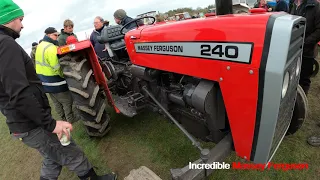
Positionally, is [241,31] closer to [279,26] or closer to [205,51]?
[279,26]

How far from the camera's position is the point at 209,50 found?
1.51m

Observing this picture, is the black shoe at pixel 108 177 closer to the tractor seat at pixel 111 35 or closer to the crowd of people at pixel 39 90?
the crowd of people at pixel 39 90

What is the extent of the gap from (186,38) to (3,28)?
4.45 feet

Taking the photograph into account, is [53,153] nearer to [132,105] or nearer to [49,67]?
[132,105]

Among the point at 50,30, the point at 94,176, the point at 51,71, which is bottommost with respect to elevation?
the point at 94,176

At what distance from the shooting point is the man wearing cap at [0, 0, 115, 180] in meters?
1.47

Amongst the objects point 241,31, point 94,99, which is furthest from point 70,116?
point 241,31

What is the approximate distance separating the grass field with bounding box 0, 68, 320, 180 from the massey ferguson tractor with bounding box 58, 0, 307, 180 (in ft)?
1.15

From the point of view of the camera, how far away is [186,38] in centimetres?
167

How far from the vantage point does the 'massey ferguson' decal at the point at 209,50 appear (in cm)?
130

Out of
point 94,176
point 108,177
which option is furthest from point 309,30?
point 94,176

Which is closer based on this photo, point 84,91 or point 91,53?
point 84,91

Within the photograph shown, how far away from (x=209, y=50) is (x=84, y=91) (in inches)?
Answer: 66.0

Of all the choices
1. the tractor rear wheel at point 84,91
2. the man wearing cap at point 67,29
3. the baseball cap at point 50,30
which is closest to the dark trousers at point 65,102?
the tractor rear wheel at point 84,91
